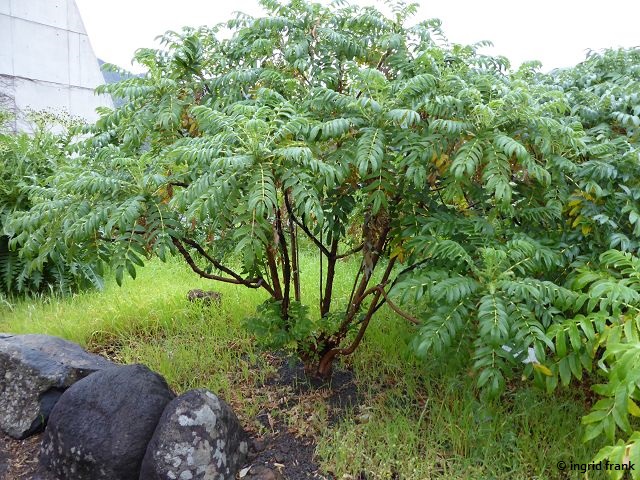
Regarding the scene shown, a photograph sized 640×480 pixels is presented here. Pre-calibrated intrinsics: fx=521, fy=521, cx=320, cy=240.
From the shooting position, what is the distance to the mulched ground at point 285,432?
2.87 meters

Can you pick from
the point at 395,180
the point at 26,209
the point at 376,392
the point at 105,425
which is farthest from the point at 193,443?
the point at 26,209

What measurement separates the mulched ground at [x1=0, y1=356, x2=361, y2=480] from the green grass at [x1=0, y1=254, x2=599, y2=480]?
0.17ft

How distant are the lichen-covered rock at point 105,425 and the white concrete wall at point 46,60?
6437mm

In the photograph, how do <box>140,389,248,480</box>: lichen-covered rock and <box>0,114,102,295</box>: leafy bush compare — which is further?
<box>0,114,102,295</box>: leafy bush

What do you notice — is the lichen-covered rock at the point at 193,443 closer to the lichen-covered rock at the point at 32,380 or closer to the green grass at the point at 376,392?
the green grass at the point at 376,392

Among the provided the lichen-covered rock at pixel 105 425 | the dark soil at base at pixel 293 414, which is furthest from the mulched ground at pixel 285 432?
the lichen-covered rock at pixel 105 425

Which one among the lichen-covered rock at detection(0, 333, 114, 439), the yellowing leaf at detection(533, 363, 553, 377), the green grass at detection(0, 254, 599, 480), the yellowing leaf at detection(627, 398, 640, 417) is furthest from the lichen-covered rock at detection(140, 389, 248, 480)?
the yellowing leaf at detection(627, 398, 640, 417)

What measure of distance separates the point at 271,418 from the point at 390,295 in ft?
4.76

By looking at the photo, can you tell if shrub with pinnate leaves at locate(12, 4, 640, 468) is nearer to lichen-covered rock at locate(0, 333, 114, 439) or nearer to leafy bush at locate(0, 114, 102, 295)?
lichen-covered rock at locate(0, 333, 114, 439)

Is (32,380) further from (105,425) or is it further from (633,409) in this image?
(633,409)

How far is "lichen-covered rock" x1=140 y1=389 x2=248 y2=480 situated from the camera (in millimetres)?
2605

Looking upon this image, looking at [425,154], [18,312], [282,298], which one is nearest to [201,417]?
[282,298]

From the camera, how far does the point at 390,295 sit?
86.7 inches

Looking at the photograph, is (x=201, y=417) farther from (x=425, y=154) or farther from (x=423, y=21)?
(x=423, y=21)
